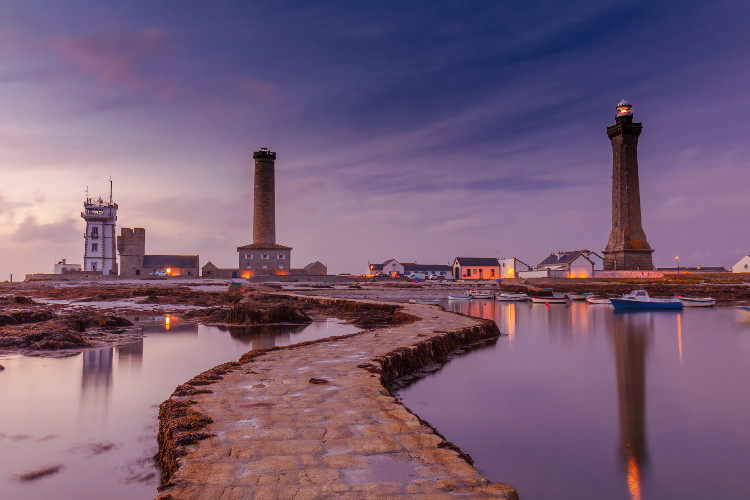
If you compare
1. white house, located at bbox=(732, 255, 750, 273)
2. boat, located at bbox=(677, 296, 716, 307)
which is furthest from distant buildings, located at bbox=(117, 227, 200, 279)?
white house, located at bbox=(732, 255, 750, 273)

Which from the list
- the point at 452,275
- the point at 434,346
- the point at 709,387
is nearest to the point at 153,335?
the point at 434,346

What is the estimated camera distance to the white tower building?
3110 inches

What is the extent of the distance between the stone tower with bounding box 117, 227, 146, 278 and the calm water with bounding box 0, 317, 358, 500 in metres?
71.7

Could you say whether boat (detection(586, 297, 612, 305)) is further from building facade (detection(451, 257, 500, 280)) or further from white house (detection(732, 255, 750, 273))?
white house (detection(732, 255, 750, 273))

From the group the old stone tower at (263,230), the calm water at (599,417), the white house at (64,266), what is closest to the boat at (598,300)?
the calm water at (599,417)

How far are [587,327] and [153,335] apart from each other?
18331 millimetres

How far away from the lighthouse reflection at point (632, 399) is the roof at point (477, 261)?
74639mm

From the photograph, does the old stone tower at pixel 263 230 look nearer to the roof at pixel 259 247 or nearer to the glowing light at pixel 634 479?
the roof at pixel 259 247

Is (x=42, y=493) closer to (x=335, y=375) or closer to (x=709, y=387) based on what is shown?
(x=335, y=375)

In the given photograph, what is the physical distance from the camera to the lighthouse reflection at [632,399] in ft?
19.2

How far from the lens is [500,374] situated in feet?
36.7

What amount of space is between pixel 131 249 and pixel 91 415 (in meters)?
79.6

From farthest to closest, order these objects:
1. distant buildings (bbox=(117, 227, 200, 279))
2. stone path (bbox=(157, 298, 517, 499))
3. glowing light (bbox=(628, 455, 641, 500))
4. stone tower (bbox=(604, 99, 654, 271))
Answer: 1. distant buildings (bbox=(117, 227, 200, 279))
2. stone tower (bbox=(604, 99, 654, 271))
3. glowing light (bbox=(628, 455, 641, 500))
4. stone path (bbox=(157, 298, 517, 499))

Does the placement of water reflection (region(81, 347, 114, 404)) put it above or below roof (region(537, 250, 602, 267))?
below
